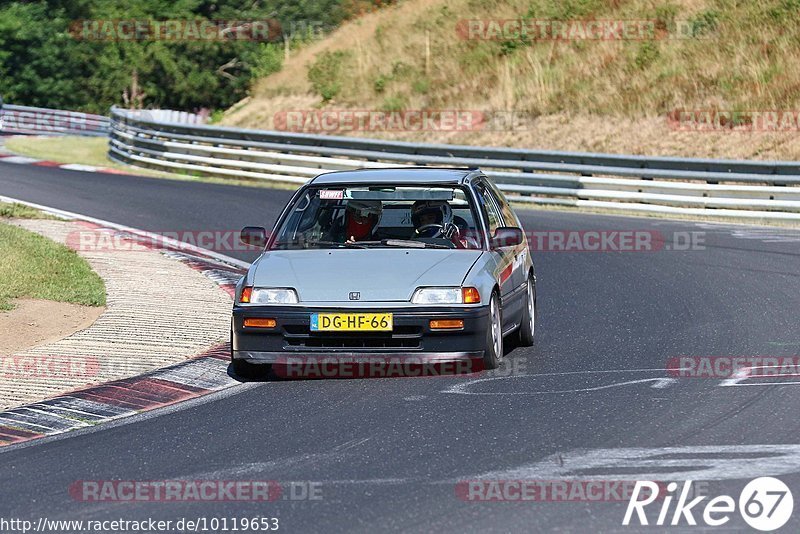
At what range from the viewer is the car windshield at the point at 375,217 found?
10.4 metres

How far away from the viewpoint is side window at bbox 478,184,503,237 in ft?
35.2

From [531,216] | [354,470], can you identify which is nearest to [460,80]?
[531,216]

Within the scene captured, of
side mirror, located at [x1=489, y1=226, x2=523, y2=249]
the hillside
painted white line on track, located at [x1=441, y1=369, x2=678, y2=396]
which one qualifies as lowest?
painted white line on track, located at [x1=441, y1=369, x2=678, y2=396]

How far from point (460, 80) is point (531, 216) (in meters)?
13.3

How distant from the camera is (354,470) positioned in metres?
6.77

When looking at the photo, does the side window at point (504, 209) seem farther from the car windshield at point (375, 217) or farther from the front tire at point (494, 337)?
the front tire at point (494, 337)

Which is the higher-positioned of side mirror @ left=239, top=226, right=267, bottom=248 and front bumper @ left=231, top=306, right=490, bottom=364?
side mirror @ left=239, top=226, right=267, bottom=248

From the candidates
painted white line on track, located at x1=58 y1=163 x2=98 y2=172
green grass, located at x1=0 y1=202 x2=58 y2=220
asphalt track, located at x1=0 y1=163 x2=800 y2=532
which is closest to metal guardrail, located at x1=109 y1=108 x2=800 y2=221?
painted white line on track, located at x1=58 y1=163 x2=98 y2=172

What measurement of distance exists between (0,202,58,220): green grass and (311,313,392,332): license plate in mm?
Result: 10595

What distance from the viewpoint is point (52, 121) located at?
159ft

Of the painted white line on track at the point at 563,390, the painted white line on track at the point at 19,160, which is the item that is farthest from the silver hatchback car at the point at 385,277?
the painted white line on track at the point at 19,160

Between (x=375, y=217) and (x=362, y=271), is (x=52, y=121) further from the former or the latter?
(x=362, y=271)

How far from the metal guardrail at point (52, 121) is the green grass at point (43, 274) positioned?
107ft

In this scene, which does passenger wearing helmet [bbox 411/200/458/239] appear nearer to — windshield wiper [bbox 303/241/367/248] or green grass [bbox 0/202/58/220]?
windshield wiper [bbox 303/241/367/248]
